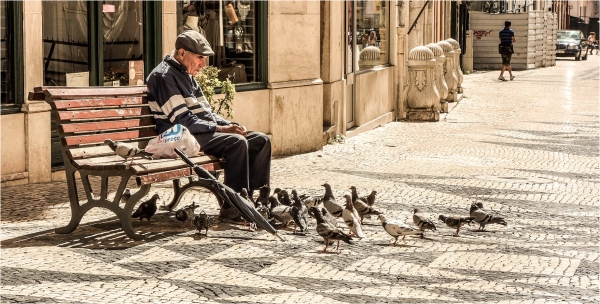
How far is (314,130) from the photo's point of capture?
14.8m

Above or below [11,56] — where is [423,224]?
below

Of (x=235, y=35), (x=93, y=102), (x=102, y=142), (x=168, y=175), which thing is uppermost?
(x=235, y=35)

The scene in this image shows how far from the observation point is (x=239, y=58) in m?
14.1

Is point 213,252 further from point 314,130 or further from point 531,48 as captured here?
point 531,48

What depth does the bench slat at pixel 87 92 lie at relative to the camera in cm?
837

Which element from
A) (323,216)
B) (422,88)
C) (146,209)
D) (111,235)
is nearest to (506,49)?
(422,88)

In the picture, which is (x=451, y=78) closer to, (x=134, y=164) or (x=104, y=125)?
(x=104, y=125)

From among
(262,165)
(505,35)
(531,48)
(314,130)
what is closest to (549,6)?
(531,48)

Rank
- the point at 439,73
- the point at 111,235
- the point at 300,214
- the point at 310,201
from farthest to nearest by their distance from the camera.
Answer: the point at 439,73
the point at 310,201
the point at 300,214
the point at 111,235

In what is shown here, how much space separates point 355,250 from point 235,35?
6.60m

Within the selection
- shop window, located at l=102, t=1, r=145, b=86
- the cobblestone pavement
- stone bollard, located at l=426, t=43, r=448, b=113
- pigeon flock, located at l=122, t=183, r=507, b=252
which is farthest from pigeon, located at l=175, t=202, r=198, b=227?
stone bollard, located at l=426, t=43, r=448, b=113

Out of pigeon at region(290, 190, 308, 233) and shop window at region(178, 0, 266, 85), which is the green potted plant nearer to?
shop window at region(178, 0, 266, 85)

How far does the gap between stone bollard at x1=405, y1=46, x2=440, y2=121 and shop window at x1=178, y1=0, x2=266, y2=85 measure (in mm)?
5987

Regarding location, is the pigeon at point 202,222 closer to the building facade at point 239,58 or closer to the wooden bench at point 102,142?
the wooden bench at point 102,142
